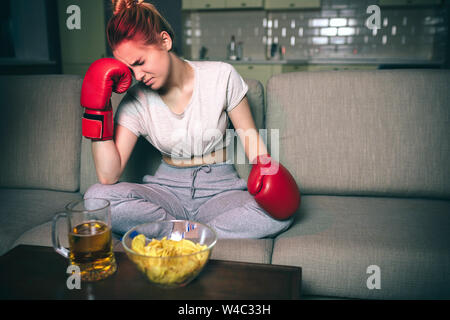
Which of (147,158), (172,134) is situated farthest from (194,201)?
(147,158)

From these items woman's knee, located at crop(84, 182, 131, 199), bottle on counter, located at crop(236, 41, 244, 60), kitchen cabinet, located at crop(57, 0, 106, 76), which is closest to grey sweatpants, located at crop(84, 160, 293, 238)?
woman's knee, located at crop(84, 182, 131, 199)

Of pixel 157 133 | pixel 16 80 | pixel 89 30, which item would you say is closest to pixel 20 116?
pixel 16 80

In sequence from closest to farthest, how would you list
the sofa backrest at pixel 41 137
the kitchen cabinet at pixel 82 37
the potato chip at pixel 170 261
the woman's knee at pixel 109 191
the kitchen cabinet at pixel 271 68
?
the potato chip at pixel 170 261 < the woman's knee at pixel 109 191 < the sofa backrest at pixel 41 137 < the kitchen cabinet at pixel 271 68 < the kitchen cabinet at pixel 82 37

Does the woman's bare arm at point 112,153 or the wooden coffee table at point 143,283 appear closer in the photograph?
the wooden coffee table at point 143,283

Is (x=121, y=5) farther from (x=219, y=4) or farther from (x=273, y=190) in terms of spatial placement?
(x=219, y=4)

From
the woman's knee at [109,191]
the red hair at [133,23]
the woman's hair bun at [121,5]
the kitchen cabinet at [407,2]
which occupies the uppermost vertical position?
the kitchen cabinet at [407,2]

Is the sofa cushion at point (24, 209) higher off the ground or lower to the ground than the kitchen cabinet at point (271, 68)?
lower

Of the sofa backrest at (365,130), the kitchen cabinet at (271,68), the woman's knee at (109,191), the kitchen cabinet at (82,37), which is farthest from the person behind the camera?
the kitchen cabinet at (82,37)

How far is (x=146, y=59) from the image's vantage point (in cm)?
116

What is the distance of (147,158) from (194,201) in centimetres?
39

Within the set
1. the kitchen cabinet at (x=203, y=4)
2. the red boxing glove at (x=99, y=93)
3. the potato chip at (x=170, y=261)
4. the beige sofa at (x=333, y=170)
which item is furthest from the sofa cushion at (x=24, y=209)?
the kitchen cabinet at (x=203, y=4)

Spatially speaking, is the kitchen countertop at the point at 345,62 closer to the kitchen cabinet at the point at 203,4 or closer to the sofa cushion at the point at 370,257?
the kitchen cabinet at the point at 203,4

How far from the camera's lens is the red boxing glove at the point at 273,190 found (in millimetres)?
1065

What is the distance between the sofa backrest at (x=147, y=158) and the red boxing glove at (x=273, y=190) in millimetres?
411
